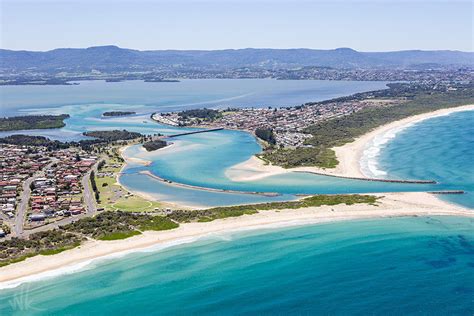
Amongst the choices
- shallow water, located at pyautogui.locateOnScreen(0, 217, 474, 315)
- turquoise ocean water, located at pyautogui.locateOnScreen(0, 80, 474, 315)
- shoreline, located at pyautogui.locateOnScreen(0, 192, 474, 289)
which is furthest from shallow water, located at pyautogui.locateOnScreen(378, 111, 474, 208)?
shallow water, located at pyautogui.locateOnScreen(0, 217, 474, 315)

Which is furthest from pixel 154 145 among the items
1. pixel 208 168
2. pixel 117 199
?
pixel 117 199

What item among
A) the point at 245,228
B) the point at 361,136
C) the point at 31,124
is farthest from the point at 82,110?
the point at 245,228

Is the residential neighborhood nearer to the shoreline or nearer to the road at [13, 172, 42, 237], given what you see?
the road at [13, 172, 42, 237]

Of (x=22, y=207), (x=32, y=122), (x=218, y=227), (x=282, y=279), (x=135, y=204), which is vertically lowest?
(x=282, y=279)

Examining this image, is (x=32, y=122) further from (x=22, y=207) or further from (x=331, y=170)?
(x=331, y=170)

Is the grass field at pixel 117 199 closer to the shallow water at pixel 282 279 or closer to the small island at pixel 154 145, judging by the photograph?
the shallow water at pixel 282 279

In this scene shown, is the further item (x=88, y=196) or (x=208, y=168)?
(x=208, y=168)
